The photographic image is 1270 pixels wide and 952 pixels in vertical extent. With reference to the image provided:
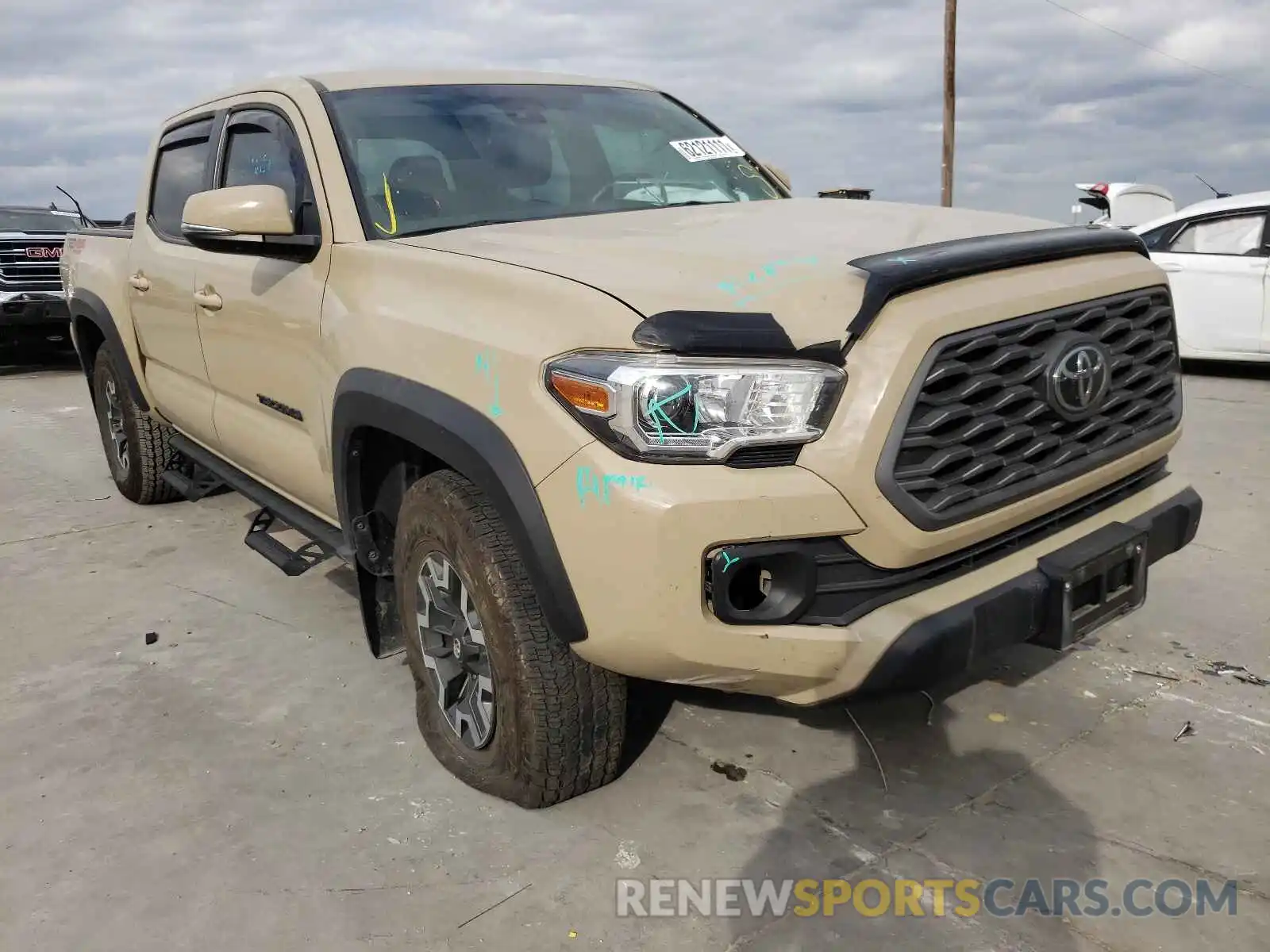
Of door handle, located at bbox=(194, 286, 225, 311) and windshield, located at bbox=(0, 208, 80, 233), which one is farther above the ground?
windshield, located at bbox=(0, 208, 80, 233)

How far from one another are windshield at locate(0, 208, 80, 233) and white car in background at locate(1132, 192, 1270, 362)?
11240 mm

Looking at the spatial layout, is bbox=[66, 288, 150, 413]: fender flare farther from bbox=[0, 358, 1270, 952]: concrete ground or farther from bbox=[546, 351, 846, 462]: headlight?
bbox=[546, 351, 846, 462]: headlight

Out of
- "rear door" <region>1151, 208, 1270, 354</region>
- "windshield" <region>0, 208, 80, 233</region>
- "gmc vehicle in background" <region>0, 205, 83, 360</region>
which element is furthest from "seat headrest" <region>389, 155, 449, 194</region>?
"windshield" <region>0, 208, 80, 233</region>

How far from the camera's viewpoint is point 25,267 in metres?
11.7

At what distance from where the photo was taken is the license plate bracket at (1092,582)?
241 centimetres

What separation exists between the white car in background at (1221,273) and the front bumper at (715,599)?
7197mm

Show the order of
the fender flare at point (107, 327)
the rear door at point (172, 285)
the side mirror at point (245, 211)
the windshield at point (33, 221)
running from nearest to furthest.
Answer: the side mirror at point (245, 211), the rear door at point (172, 285), the fender flare at point (107, 327), the windshield at point (33, 221)

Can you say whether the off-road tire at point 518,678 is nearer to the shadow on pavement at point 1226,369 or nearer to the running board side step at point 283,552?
the running board side step at point 283,552

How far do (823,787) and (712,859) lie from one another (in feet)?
1.39

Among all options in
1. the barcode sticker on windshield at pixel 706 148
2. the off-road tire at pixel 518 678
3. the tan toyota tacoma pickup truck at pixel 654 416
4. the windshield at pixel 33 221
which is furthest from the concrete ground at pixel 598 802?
the windshield at pixel 33 221

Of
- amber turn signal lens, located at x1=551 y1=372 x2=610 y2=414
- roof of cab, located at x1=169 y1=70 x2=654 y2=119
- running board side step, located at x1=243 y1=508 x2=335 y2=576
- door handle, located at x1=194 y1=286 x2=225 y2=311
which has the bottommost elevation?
running board side step, located at x1=243 y1=508 x2=335 y2=576

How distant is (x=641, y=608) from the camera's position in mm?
2154

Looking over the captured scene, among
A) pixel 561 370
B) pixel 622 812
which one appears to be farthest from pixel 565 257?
pixel 622 812

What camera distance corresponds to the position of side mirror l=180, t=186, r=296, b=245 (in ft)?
9.82
